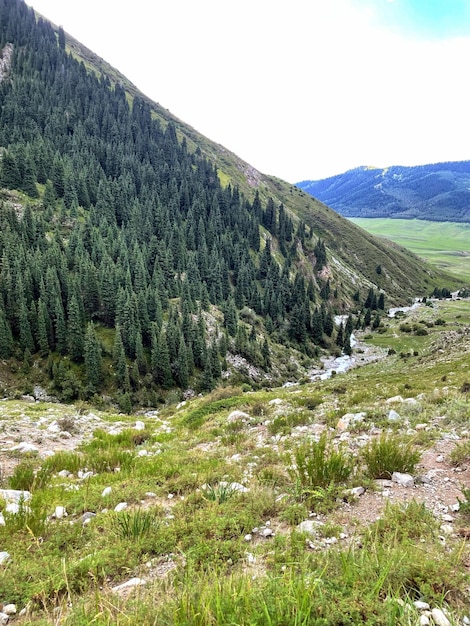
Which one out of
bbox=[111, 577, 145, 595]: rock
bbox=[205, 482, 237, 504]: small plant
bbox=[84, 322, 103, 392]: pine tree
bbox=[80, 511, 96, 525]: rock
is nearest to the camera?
bbox=[111, 577, 145, 595]: rock

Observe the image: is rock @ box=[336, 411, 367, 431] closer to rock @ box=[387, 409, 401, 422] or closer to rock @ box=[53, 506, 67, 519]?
rock @ box=[387, 409, 401, 422]

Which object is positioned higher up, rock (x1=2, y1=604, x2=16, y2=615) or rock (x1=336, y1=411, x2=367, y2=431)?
rock (x1=2, y1=604, x2=16, y2=615)

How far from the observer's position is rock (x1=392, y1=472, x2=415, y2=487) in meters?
6.78

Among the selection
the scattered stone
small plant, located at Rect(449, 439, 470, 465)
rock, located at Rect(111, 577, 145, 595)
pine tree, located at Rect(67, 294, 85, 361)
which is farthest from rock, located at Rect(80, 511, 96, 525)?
pine tree, located at Rect(67, 294, 85, 361)

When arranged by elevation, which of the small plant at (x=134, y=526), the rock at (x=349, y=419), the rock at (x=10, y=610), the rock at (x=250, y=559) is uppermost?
the rock at (x=10, y=610)

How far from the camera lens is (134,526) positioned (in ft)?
18.8

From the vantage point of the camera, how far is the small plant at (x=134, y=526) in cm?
572

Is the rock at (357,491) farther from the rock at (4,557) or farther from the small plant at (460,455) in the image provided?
the rock at (4,557)

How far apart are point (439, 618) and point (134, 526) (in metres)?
4.74

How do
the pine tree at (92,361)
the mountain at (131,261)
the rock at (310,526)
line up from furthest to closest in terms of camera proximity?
the mountain at (131,261) → the pine tree at (92,361) → the rock at (310,526)

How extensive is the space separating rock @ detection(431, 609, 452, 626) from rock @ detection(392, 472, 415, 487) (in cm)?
373

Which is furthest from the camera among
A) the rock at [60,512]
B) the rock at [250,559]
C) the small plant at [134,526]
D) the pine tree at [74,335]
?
the pine tree at [74,335]

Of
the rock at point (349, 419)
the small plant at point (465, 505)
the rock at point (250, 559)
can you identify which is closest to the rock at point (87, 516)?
the rock at point (250, 559)

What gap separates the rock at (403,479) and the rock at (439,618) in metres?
3.73
